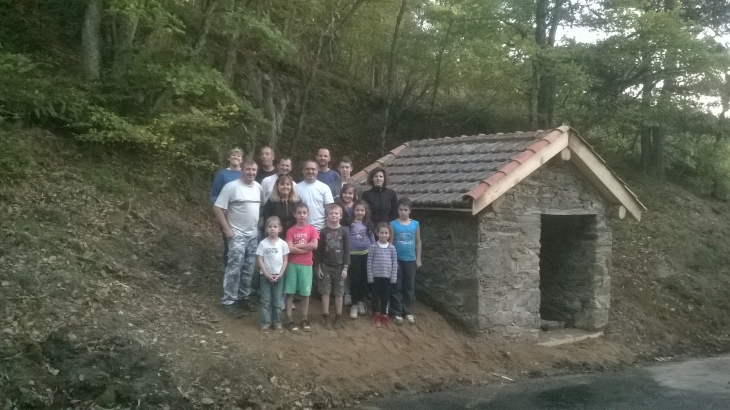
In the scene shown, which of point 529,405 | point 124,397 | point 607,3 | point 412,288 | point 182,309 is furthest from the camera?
point 607,3

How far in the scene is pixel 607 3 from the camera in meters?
14.3

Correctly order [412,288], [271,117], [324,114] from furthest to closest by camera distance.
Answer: [324,114] → [271,117] → [412,288]

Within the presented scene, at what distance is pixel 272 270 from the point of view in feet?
24.9

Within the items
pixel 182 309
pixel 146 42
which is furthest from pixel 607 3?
pixel 182 309

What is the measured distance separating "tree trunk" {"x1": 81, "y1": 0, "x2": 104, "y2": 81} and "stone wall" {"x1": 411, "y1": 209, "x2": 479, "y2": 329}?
17.9 ft

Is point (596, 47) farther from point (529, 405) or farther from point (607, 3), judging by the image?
point (529, 405)

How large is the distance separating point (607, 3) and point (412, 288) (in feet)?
29.2

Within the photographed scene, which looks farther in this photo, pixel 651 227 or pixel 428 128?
pixel 428 128

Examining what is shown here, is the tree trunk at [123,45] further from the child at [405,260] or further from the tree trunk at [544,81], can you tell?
the tree trunk at [544,81]

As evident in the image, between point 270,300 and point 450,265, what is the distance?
2.62 metres

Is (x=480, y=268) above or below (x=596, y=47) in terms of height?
below

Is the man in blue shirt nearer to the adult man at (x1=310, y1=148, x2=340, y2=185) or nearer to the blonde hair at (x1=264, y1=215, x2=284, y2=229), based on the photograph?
the adult man at (x1=310, y1=148, x2=340, y2=185)

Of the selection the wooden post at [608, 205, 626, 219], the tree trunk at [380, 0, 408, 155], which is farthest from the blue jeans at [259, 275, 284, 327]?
the tree trunk at [380, 0, 408, 155]

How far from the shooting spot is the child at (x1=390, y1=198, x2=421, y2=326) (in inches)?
341
